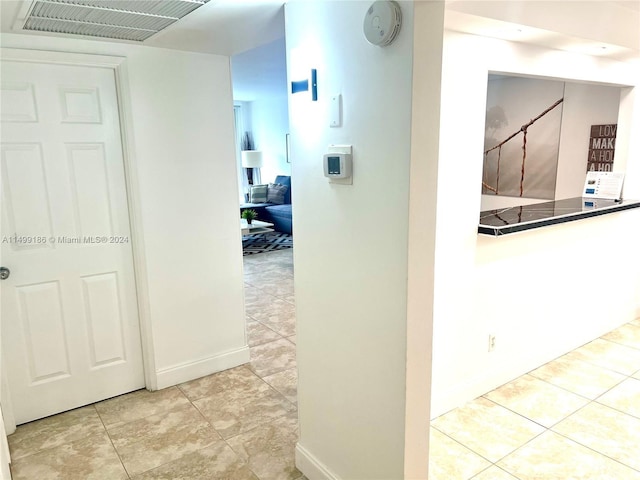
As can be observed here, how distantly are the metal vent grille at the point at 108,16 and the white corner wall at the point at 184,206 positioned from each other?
0.24 m

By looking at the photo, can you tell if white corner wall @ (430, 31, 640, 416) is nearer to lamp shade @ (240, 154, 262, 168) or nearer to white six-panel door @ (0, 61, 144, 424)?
white six-panel door @ (0, 61, 144, 424)

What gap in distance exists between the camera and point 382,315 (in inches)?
63.9

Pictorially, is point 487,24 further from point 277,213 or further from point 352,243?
point 277,213

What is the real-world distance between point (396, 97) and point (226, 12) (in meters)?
1.06

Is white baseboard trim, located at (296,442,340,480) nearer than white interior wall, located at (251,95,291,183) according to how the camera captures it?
Yes

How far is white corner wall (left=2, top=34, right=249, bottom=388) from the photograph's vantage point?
2.72 m

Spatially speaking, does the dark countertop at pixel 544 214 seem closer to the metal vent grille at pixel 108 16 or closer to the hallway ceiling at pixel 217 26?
the hallway ceiling at pixel 217 26

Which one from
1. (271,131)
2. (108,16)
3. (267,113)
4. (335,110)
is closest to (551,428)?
(335,110)

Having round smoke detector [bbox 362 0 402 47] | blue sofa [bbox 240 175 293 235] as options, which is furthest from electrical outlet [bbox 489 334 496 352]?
blue sofa [bbox 240 175 293 235]

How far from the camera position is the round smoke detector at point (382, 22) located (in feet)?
4.51

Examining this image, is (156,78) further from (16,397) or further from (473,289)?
(473,289)

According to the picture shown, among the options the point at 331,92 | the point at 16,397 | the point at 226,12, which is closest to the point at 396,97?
the point at 331,92

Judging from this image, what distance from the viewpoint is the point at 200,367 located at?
312 cm

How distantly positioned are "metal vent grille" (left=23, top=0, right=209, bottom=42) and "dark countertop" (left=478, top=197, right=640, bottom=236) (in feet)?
6.23
